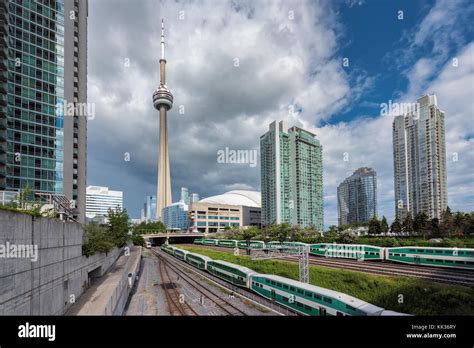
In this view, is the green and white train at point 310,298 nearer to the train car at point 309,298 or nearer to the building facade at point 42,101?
the train car at point 309,298

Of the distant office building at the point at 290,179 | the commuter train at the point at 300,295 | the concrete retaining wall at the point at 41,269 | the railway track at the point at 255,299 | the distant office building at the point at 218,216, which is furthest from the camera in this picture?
the distant office building at the point at 290,179

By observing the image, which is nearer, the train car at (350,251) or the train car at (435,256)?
the train car at (435,256)

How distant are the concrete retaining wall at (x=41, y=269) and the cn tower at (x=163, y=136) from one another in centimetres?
15199

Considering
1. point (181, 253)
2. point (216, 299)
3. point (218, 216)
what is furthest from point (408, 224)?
point (218, 216)

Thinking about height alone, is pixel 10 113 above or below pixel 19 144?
above

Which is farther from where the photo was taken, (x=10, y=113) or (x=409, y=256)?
(x=10, y=113)

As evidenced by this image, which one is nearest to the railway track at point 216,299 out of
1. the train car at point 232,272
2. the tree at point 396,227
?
the train car at point 232,272

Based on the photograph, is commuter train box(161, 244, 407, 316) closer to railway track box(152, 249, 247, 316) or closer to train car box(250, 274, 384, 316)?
train car box(250, 274, 384, 316)

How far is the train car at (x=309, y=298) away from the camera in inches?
603

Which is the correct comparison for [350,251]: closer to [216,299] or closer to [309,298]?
[216,299]
